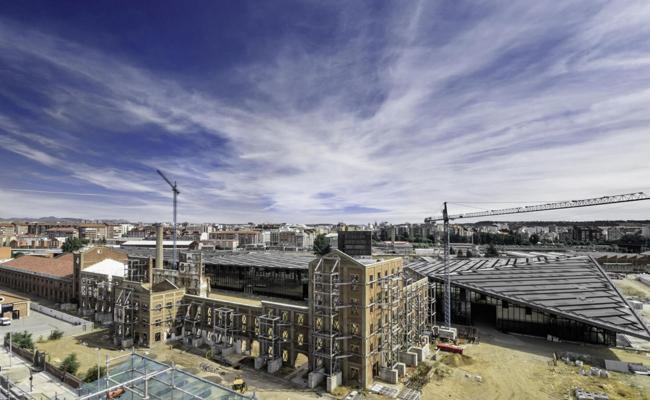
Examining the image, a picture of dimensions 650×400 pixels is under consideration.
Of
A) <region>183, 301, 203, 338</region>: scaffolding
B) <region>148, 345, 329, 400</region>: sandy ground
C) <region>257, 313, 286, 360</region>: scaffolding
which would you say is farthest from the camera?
<region>183, 301, 203, 338</region>: scaffolding

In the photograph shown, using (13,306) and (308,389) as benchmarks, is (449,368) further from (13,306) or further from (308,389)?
(13,306)

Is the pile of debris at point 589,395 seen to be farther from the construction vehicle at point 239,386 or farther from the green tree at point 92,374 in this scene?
the green tree at point 92,374

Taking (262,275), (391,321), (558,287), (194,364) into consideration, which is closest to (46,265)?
(262,275)

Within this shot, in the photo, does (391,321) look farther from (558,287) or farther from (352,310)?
(558,287)

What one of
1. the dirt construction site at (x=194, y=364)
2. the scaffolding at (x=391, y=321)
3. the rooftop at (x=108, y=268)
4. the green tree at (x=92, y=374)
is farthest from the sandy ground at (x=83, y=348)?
the scaffolding at (x=391, y=321)

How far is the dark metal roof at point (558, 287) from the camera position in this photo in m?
59.0

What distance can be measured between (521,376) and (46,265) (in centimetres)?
12350

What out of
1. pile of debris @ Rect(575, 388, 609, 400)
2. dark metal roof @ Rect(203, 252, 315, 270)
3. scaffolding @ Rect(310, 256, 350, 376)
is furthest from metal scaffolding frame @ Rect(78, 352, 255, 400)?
dark metal roof @ Rect(203, 252, 315, 270)

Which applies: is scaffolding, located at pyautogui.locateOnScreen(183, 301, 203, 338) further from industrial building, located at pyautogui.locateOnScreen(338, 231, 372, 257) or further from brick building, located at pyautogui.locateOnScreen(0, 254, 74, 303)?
brick building, located at pyautogui.locateOnScreen(0, 254, 74, 303)

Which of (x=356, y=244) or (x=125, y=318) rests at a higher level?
(x=356, y=244)

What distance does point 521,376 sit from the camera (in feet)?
164

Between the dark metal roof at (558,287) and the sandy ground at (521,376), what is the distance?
6.20 meters

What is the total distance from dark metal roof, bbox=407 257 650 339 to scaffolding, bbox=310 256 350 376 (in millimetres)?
37624

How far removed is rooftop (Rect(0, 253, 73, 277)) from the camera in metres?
98.1
